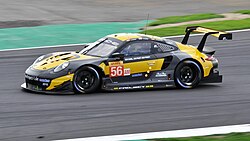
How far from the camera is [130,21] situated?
993 inches

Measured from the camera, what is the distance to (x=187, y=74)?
14.5 metres

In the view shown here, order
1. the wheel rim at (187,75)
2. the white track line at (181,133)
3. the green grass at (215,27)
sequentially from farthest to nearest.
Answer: the green grass at (215,27)
the wheel rim at (187,75)
the white track line at (181,133)

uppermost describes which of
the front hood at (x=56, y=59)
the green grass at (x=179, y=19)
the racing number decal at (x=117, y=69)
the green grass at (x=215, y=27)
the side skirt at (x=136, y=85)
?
the green grass at (x=179, y=19)

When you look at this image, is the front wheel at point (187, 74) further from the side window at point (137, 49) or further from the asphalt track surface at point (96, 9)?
the asphalt track surface at point (96, 9)

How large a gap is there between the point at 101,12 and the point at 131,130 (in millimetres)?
17713

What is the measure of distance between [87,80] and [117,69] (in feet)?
2.18

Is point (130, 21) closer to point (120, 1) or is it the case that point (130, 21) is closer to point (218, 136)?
point (120, 1)

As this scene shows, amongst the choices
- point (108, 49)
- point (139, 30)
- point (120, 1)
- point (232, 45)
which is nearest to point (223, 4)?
point (120, 1)

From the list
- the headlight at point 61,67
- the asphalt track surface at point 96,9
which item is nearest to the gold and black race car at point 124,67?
the headlight at point 61,67

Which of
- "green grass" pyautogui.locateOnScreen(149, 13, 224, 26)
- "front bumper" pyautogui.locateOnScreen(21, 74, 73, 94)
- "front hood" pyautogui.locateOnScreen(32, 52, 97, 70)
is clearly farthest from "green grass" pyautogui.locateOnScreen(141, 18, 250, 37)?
"front bumper" pyautogui.locateOnScreen(21, 74, 73, 94)

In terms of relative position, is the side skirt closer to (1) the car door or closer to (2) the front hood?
(1) the car door

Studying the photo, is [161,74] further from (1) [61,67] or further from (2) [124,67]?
(1) [61,67]

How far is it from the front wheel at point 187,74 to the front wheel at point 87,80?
1.78 m

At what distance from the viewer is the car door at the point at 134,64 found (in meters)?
13.9
